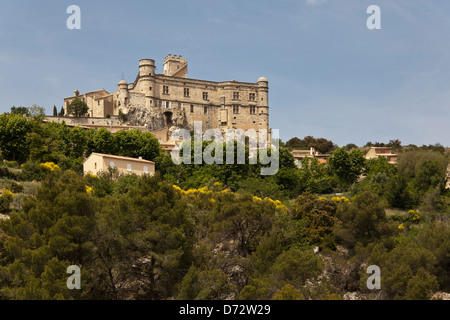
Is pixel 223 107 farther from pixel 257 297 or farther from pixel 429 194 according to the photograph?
pixel 257 297

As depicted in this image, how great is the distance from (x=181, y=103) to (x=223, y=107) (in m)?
7.05

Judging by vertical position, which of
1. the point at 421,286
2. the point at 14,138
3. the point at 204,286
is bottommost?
the point at 421,286

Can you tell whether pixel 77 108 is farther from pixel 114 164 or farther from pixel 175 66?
pixel 114 164

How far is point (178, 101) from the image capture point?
79.6m

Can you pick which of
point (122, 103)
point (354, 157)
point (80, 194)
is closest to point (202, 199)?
point (80, 194)

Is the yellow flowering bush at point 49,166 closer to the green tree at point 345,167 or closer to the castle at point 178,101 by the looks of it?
the green tree at point 345,167

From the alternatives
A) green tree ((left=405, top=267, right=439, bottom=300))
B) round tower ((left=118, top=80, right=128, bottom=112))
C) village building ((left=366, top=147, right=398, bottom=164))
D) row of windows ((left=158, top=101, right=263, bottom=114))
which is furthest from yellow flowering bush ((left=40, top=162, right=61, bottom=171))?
village building ((left=366, top=147, right=398, bottom=164))

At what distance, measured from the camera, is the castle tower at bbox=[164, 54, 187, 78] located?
85938 mm

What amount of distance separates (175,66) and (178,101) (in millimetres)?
9444

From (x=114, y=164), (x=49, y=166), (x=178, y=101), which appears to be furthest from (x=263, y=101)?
(x=49, y=166)
